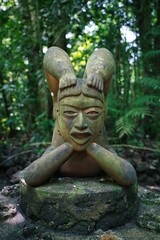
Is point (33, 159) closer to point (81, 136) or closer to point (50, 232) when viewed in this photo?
point (81, 136)

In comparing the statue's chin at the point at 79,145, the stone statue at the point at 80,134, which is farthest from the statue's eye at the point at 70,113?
the statue's chin at the point at 79,145

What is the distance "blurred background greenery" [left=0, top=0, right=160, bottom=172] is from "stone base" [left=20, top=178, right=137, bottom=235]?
2.42 metres

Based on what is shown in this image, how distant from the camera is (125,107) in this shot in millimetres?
5684

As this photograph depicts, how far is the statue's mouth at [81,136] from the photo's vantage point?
2.74 meters

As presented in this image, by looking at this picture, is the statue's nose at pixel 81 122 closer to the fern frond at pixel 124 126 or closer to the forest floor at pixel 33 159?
the forest floor at pixel 33 159

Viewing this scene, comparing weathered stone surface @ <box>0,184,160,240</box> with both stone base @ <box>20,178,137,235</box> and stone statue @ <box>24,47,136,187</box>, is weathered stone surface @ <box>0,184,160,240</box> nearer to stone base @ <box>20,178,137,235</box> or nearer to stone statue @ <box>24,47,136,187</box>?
stone base @ <box>20,178,137,235</box>

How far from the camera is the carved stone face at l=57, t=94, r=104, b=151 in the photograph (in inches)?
108

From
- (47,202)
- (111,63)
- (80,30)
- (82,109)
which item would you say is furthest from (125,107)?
(47,202)

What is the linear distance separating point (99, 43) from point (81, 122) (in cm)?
380

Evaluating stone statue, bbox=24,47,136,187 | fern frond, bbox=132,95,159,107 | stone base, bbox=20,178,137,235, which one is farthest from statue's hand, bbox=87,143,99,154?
fern frond, bbox=132,95,159,107

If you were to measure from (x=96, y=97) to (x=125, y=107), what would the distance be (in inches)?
115

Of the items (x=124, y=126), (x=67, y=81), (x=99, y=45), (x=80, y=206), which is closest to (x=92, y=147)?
(x=80, y=206)

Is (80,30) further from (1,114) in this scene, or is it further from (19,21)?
(1,114)

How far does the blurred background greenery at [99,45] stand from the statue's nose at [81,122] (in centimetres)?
234
